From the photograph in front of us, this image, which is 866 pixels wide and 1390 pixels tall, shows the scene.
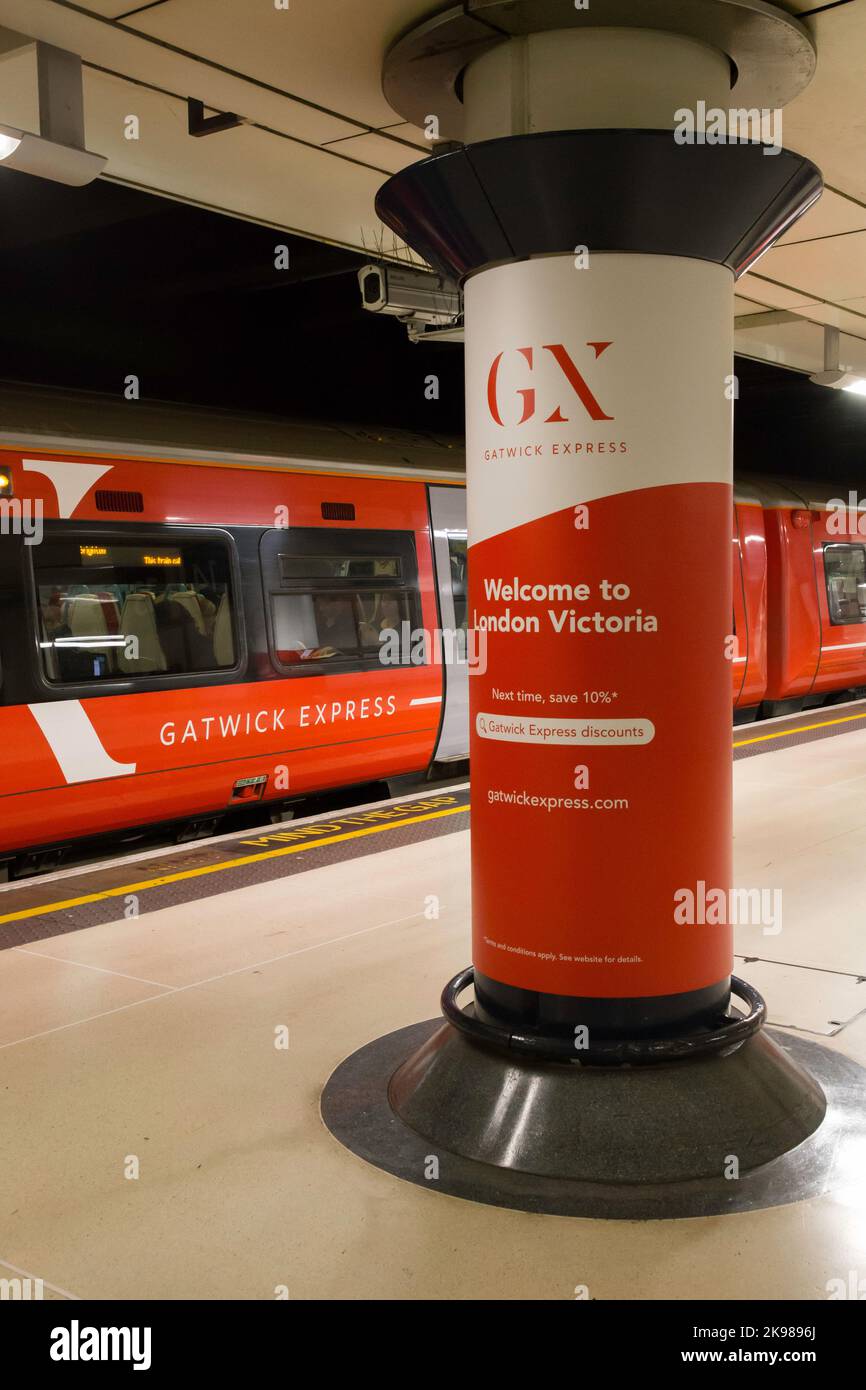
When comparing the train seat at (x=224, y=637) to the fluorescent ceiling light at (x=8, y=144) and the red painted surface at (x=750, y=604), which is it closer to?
the fluorescent ceiling light at (x=8, y=144)

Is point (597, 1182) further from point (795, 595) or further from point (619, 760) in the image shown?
point (795, 595)

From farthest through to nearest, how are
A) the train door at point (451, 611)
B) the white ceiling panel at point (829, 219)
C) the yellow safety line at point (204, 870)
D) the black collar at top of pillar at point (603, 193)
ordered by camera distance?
1. the train door at point (451, 611)
2. the yellow safety line at point (204, 870)
3. the white ceiling panel at point (829, 219)
4. the black collar at top of pillar at point (603, 193)

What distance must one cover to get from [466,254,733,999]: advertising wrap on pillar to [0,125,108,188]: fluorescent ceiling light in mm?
1591

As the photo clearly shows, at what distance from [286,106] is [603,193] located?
4.88ft

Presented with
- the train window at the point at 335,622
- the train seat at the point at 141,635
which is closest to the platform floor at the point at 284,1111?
the train seat at the point at 141,635

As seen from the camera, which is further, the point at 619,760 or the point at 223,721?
the point at 223,721

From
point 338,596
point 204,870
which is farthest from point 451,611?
point 204,870

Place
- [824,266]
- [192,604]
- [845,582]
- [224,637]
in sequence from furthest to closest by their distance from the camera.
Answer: [845,582] → [224,637] → [192,604] → [824,266]

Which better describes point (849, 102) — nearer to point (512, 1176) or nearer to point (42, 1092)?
point (512, 1176)

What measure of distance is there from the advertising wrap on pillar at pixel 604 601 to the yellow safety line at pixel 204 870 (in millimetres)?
2768

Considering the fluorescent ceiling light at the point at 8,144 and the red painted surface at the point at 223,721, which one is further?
the red painted surface at the point at 223,721

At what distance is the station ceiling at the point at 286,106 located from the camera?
A: 10.7 ft

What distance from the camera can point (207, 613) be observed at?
707cm
